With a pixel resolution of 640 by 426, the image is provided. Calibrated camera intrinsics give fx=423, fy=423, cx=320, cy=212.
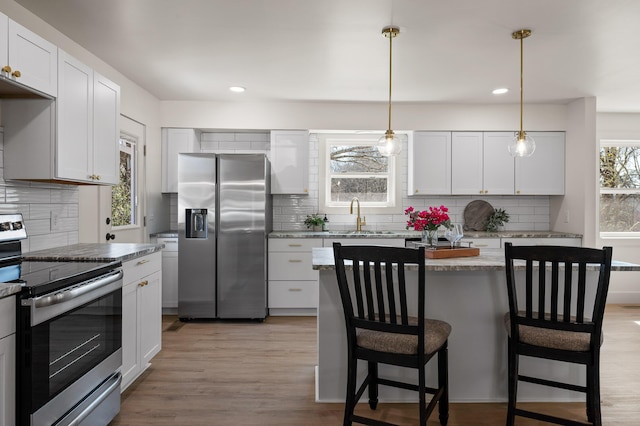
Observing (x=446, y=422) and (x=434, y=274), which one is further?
(x=434, y=274)

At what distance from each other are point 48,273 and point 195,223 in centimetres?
237

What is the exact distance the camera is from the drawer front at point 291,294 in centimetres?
455

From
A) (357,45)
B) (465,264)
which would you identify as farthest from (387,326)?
(357,45)

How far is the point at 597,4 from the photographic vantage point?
2525 millimetres

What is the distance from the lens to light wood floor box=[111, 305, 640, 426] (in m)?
2.38

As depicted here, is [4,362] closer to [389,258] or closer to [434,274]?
[389,258]

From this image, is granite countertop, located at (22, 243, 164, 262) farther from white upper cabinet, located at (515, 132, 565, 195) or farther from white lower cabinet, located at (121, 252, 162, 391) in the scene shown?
white upper cabinet, located at (515, 132, 565, 195)

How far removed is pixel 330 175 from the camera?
5.27m

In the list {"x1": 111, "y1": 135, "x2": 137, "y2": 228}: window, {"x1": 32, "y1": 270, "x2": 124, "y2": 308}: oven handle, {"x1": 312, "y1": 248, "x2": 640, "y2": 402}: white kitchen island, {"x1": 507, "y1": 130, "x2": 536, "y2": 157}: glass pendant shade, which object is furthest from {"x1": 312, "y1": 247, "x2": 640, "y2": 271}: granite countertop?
{"x1": 111, "y1": 135, "x2": 137, "y2": 228}: window

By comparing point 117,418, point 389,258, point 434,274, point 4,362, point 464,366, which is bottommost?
point 117,418

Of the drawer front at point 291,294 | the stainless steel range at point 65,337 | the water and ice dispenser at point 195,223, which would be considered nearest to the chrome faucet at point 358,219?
the drawer front at point 291,294

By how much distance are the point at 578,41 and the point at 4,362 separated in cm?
384

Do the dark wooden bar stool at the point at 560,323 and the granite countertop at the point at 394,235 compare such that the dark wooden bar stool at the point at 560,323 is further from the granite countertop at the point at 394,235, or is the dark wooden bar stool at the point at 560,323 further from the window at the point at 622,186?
the window at the point at 622,186

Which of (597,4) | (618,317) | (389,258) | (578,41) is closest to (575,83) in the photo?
(578,41)
